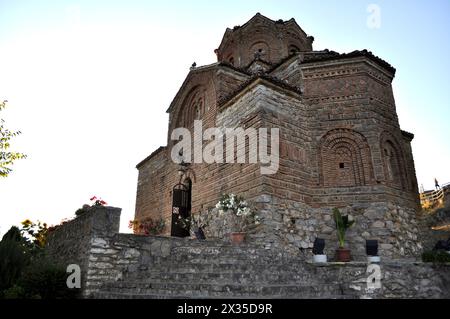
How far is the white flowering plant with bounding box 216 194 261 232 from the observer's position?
867 centimetres

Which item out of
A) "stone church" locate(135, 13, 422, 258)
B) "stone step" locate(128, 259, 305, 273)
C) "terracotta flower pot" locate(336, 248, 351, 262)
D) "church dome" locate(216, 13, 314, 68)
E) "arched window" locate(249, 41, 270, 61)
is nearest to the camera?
"stone step" locate(128, 259, 305, 273)

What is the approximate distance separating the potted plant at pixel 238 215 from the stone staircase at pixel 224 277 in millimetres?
1052

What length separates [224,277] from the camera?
6.03m

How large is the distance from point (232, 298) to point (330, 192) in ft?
18.8

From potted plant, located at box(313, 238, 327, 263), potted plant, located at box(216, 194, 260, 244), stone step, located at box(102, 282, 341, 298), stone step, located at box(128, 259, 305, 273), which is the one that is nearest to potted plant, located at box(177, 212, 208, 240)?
potted plant, located at box(216, 194, 260, 244)

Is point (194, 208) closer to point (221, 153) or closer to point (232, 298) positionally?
point (221, 153)

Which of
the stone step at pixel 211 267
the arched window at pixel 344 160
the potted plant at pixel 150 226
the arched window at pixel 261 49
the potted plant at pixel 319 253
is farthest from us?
the arched window at pixel 261 49

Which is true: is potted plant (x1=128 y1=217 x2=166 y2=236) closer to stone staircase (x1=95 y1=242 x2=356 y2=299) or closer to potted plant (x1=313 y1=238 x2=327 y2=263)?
stone staircase (x1=95 y1=242 x2=356 y2=299)

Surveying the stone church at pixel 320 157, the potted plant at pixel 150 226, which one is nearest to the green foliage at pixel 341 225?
the stone church at pixel 320 157

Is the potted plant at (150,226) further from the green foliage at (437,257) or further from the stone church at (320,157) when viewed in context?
the green foliage at (437,257)

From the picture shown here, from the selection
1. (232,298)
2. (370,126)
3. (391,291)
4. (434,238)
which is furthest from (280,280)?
(434,238)

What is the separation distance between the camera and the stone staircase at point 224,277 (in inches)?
212

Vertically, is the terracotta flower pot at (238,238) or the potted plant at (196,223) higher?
the potted plant at (196,223)

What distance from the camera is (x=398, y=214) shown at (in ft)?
30.6
